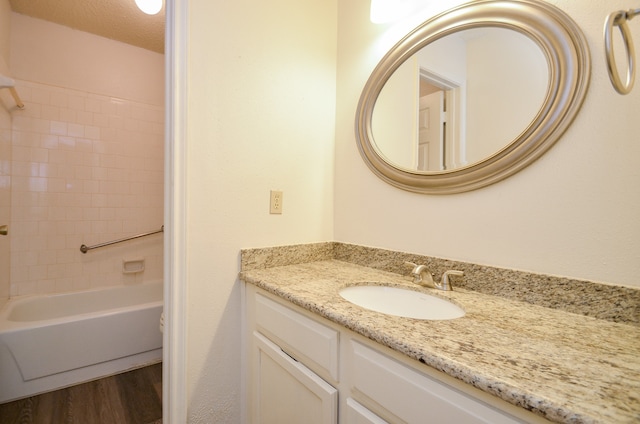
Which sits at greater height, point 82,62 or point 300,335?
point 82,62

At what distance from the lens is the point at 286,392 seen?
0.88 m

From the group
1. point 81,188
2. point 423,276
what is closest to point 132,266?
point 81,188

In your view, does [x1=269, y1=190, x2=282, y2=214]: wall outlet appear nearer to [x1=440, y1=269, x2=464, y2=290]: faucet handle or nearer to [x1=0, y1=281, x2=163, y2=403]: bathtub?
[x1=440, y1=269, x2=464, y2=290]: faucet handle

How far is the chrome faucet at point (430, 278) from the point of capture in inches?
36.5

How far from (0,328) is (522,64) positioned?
2.75m

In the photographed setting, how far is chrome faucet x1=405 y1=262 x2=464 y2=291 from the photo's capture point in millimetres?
926

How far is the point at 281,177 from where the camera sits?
1.27 m

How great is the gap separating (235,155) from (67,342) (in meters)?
1.64

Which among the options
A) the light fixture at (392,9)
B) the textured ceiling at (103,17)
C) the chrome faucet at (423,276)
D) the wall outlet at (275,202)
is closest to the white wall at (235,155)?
the wall outlet at (275,202)

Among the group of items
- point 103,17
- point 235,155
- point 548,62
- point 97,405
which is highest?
point 103,17

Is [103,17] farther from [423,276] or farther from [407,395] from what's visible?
[407,395]

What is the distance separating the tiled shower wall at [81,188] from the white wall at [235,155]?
171 cm

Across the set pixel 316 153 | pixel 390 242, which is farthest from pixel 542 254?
pixel 316 153

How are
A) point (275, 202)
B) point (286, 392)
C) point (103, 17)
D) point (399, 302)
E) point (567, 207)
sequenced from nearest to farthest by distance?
point (567, 207), point (286, 392), point (399, 302), point (275, 202), point (103, 17)
